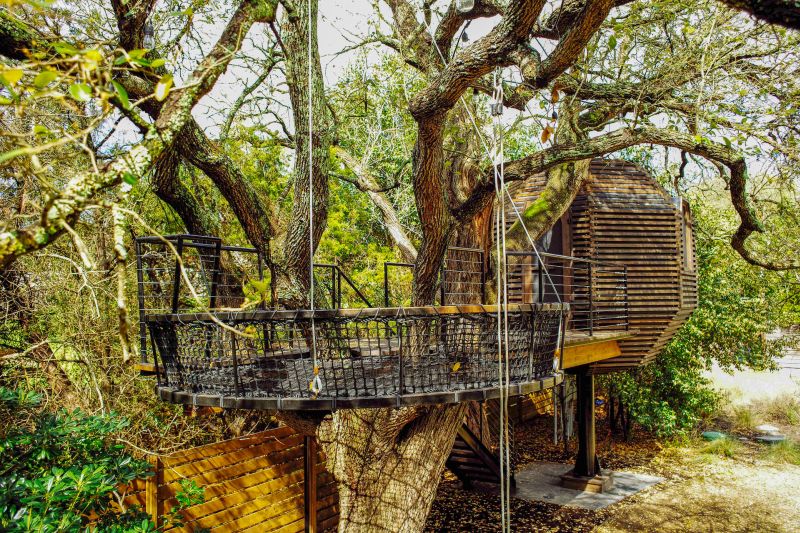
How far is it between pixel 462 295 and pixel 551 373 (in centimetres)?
→ 318

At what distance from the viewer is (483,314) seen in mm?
3164

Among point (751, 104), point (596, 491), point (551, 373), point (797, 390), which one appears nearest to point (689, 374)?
point (596, 491)

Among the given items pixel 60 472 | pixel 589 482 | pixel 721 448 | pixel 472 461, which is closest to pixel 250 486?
pixel 60 472

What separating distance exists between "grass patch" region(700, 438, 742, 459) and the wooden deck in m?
4.75

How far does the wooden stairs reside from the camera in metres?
8.94

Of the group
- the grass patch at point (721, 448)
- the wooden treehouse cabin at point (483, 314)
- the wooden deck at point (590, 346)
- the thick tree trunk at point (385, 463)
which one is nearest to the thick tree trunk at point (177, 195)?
the wooden treehouse cabin at point (483, 314)

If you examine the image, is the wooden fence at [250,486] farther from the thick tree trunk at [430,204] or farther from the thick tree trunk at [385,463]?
the thick tree trunk at [430,204]

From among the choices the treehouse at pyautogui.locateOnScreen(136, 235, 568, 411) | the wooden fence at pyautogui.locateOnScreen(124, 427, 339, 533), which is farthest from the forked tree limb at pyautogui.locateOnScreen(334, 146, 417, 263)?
the treehouse at pyautogui.locateOnScreen(136, 235, 568, 411)

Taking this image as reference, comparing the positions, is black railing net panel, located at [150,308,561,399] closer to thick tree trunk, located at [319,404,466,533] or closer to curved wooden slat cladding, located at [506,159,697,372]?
thick tree trunk, located at [319,404,466,533]

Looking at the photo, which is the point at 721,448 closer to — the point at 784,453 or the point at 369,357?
the point at 784,453

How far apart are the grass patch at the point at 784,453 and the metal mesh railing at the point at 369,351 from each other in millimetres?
10831

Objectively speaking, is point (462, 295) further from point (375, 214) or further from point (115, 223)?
point (375, 214)

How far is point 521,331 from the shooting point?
3412 mm

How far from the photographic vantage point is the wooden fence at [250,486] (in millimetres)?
5852
